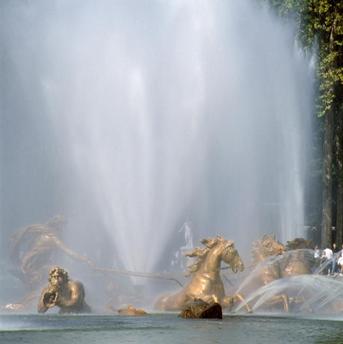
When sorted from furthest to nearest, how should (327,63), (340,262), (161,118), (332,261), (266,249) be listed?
(327,63) < (161,118) < (340,262) < (332,261) < (266,249)

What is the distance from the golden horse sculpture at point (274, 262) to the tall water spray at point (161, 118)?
11.5ft

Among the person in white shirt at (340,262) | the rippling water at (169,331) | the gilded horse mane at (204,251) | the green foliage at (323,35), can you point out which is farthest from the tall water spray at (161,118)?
the rippling water at (169,331)

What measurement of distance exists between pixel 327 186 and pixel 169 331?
21672 millimetres

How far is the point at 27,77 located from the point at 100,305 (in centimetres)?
1840

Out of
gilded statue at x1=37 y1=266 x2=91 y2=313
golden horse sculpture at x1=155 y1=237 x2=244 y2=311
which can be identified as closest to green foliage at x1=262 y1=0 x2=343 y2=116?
golden horse sculpture at x1=155 y1=237 x2=244 y2=311

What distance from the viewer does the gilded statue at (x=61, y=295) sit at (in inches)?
722

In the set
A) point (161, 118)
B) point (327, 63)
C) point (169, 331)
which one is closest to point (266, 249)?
point (161, 118)

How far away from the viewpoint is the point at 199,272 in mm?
19438

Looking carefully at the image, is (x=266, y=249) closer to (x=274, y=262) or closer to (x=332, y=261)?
(x=274, y=262)

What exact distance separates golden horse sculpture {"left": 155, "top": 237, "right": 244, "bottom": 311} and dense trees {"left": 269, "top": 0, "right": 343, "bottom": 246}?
1287 centimetres

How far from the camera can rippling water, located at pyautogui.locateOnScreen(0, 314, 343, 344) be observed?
1070 centimetres

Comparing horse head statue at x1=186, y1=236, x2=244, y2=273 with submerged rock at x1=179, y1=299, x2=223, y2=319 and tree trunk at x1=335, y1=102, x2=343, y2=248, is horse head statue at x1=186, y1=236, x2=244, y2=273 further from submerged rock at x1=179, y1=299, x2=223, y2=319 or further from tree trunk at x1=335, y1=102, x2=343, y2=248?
tree trunk at x1=335, y1=102, x2=343, y2=248

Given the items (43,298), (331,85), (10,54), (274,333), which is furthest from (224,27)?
(274,333)

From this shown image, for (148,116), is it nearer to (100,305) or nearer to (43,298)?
(100,305)
